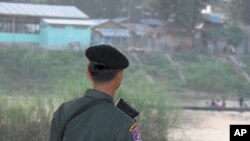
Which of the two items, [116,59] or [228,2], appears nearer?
[116,59]

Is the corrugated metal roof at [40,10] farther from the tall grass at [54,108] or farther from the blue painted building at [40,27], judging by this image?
the tall grass at [54,108]

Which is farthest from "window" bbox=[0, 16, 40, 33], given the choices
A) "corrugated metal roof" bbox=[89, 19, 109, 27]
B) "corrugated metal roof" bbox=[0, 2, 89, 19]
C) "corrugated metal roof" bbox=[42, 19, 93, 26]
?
"corrugated metal roof" bbox=[89, 19, 109, 27]

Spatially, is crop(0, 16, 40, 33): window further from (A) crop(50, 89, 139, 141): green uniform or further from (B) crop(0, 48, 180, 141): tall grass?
(A) crop(50, 89, 139, 141): green uniform

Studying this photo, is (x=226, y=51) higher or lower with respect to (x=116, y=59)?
lower

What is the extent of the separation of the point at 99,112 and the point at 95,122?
18mm

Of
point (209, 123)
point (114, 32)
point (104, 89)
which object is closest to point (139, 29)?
point (114, 32)

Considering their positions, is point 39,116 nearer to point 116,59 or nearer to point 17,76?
point 116,59

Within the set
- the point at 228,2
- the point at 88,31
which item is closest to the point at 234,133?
the point at 88,31

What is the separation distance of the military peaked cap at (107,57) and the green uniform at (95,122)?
0.05m

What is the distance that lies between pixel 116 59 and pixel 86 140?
145mm

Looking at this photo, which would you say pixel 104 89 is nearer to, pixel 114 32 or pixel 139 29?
pixel 114 32

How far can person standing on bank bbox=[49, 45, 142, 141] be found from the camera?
894 millimetres

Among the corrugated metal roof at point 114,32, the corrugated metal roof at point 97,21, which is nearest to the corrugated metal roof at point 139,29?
the corrugated metal roof at point 114,32

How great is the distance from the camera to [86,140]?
903mm
